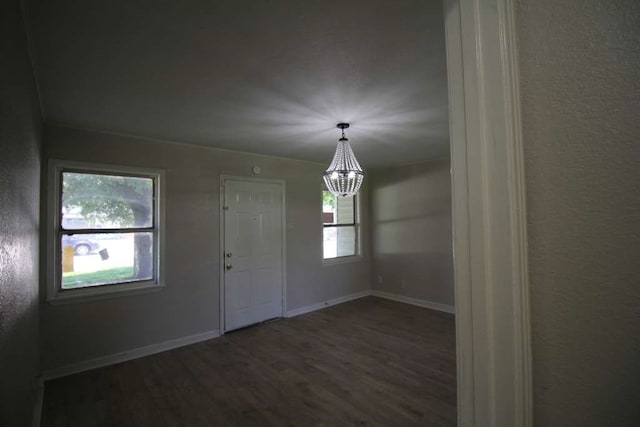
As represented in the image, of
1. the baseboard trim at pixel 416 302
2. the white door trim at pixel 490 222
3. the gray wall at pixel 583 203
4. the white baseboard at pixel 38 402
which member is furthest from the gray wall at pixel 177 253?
the gray wall at pixel 583 203

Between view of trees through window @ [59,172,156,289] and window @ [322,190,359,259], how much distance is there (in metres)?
2.72

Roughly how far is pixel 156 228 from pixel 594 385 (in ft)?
12.1

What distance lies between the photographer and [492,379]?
1.77ft

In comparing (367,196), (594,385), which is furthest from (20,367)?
(367,196)

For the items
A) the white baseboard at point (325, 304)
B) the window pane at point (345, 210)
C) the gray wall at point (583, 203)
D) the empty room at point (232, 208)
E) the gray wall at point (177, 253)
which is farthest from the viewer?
the window pane at point (345, 210)

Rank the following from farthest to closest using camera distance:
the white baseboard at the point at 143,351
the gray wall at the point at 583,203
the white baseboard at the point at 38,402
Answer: the white baseboard at the point at 143,351
the white baseboard at the point at 38,402
the gray wall at the point at 583,203

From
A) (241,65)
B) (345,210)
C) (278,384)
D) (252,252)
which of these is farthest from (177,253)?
(345,210)

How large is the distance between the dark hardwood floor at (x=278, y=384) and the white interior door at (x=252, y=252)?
40 centimetres

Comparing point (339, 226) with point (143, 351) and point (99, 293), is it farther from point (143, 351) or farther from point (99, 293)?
point (99, 293)

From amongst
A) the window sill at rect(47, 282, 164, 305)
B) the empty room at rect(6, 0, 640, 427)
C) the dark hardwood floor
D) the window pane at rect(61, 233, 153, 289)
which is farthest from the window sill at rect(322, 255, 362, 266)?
the window pane at rect(61, 233, 153, 289)

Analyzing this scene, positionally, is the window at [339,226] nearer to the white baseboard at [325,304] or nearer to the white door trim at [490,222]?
the white baseboard at [325,304]

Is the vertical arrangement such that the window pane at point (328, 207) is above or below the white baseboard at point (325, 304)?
above

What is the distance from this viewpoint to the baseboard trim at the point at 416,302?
4.60m

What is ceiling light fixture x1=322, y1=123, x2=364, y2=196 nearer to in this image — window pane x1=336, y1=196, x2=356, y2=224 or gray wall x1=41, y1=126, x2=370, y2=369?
gray wall x1=41, y1=126, x2=370, y2=369
